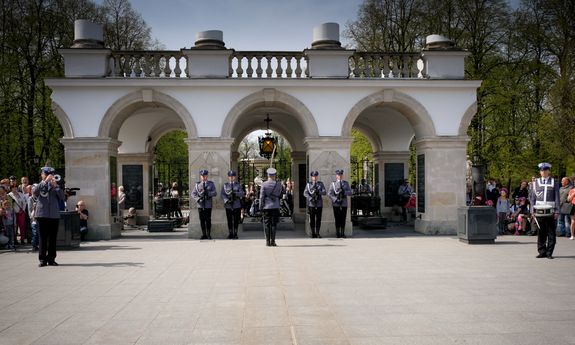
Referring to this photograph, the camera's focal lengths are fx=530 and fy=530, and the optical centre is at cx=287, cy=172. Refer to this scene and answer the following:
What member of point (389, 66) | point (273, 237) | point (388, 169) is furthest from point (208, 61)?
point (388, 169)

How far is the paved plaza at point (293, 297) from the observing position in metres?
5.45

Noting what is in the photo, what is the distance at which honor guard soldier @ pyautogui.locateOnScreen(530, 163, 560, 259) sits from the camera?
10.7 m

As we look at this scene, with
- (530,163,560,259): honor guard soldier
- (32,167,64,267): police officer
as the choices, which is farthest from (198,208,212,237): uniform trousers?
(530,163,560,259): honor guard soldier

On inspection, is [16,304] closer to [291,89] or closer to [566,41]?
[291,89]

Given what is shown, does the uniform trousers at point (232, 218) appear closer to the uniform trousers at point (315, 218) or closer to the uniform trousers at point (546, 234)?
the uniform trousers at point (315, 218)

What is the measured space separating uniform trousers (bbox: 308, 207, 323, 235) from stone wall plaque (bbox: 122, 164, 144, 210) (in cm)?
829

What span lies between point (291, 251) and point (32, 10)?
2090cm

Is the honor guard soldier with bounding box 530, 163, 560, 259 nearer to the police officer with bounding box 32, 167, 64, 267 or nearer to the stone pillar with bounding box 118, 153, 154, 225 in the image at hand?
the police officer with bounding box 32, 167, 64, 267

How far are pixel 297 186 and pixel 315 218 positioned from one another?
263 inches

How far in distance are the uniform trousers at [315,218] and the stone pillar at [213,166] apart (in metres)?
2.56

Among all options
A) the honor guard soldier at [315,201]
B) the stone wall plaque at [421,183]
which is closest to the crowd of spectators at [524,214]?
the stone wall plaque at [421,183]

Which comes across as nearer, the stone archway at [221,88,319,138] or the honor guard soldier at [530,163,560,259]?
the honor guard soldier at [530,163,560,259]

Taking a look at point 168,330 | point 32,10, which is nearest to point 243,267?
point 168,330

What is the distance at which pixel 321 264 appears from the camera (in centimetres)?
1002
